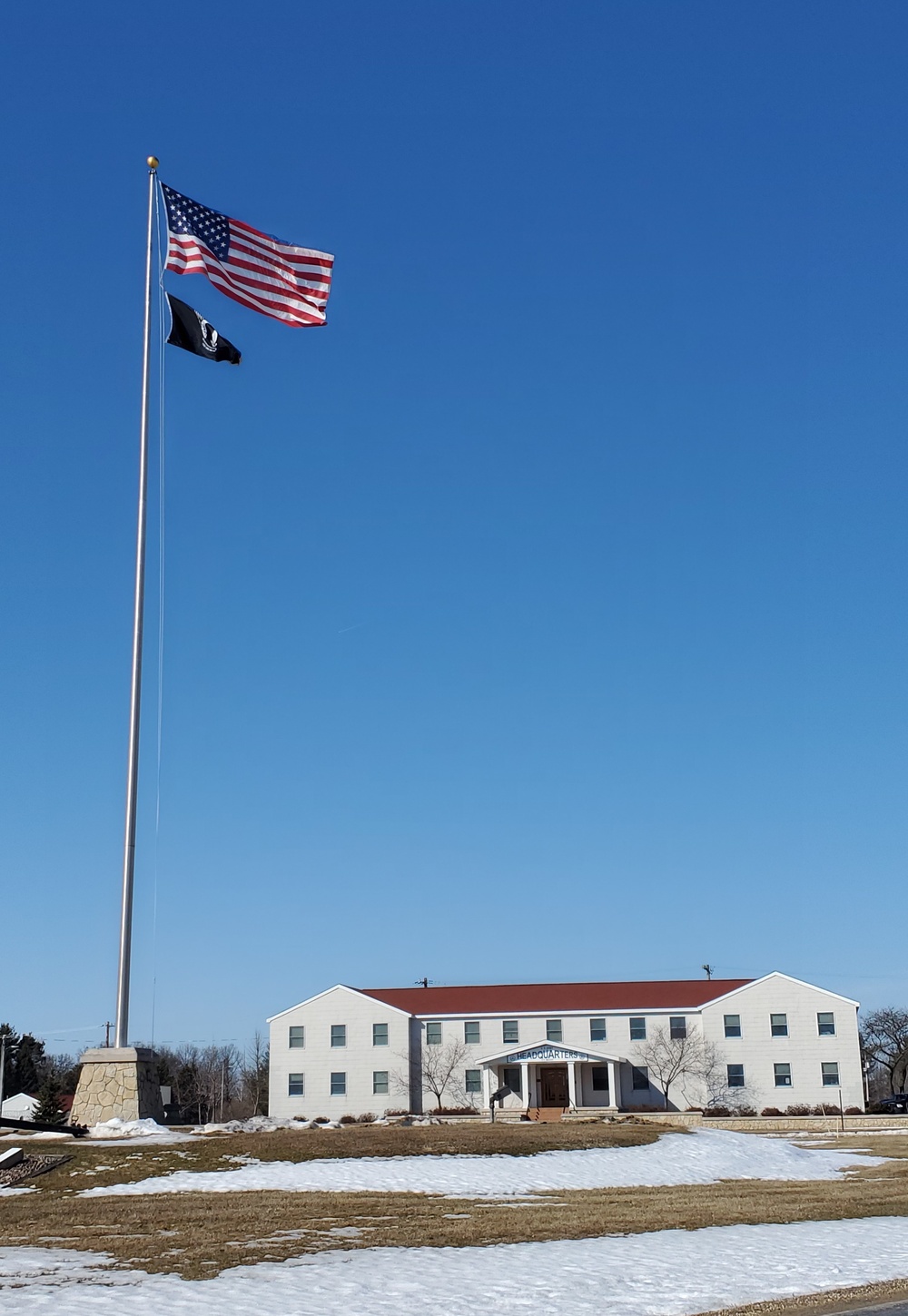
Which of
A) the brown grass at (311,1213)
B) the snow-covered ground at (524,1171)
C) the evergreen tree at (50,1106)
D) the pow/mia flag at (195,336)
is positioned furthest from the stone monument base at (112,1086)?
the evergreen tree at (50,1106)

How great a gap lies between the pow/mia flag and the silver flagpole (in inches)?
41.8

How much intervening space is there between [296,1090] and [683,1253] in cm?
5319

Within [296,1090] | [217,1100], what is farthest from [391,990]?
[217,1100]

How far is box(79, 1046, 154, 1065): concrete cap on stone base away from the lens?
23875mm

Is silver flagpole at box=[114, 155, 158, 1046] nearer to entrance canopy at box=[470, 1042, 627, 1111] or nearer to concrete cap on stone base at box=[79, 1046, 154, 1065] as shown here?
concrete cap on stone base at box=[79, 1046, 154, 1065]

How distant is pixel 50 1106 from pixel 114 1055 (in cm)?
4869

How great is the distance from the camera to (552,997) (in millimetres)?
65562

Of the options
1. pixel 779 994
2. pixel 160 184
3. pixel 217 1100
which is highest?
pixel 160 184

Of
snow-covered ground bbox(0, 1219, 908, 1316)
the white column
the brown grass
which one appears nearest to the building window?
the white column

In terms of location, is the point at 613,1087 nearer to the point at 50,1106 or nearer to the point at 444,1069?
the point at 444,1069

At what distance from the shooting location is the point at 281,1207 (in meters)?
16.3

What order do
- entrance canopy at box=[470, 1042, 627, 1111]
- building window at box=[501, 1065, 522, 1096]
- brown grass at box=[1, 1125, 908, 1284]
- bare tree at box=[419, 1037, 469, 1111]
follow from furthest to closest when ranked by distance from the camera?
bare tree at box=[419, 1037, 469, 1111] < building window at box=[501, 1065, 522, 1096] < entrance canopy at box=[470, 1042, 627, 1111] < brown grass at box=[1, 1125, 908, 1284]

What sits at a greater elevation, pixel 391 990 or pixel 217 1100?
pixel 391 990

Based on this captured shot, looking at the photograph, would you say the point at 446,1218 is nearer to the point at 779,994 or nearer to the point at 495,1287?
the point at 495,1287
